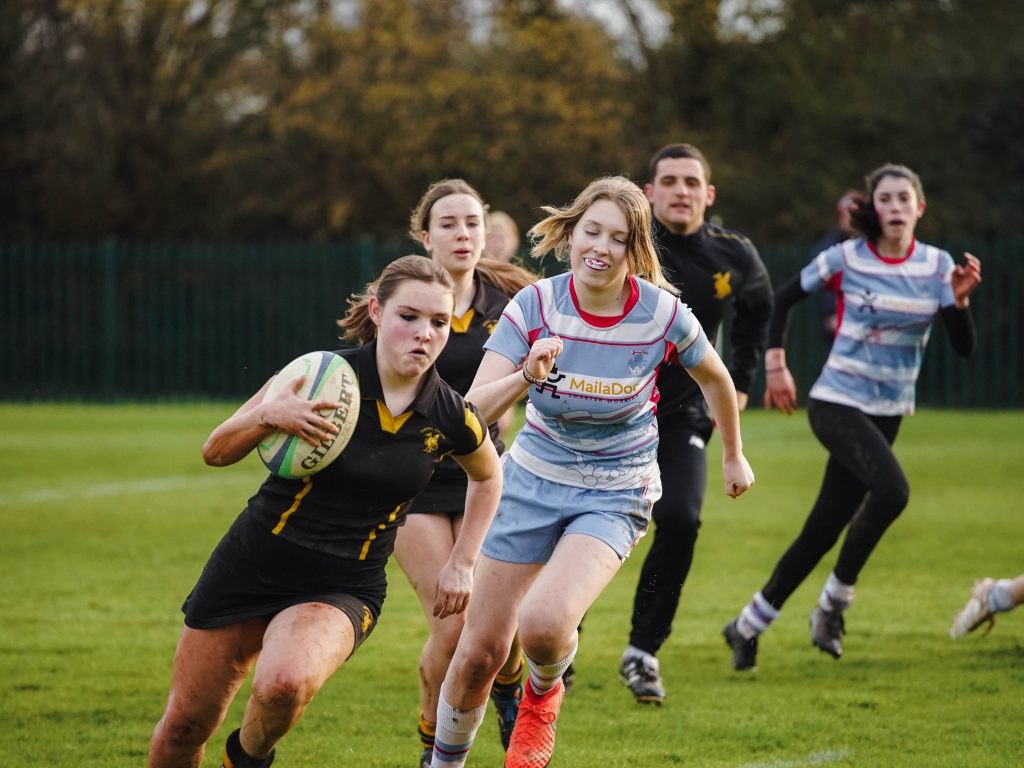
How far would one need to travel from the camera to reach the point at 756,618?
722 centimetres

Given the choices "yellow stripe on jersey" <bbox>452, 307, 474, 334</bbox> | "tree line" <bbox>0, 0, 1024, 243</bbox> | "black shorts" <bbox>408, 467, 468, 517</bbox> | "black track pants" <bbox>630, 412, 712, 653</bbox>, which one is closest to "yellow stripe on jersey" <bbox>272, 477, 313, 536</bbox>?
"black shorts" <bbox>408, 467, 468, 517</bbox>

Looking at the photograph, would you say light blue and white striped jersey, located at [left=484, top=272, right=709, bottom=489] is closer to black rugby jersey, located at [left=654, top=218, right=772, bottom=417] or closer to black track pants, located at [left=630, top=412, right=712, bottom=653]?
black track pants, located at [left=630, top=412, right=712, bottom=653]

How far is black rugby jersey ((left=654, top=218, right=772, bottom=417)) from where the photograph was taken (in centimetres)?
700

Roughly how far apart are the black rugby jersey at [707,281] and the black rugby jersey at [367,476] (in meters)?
2.53

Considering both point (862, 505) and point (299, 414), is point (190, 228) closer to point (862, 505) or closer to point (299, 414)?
point (862, 505)

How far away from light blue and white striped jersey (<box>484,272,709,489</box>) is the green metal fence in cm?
1878

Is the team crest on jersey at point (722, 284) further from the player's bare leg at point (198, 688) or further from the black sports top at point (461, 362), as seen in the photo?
the player's bare leg at point (198, 688)

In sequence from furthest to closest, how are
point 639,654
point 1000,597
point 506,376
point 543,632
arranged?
point 1000,597, point 639,654, point 506,376, point 543,632

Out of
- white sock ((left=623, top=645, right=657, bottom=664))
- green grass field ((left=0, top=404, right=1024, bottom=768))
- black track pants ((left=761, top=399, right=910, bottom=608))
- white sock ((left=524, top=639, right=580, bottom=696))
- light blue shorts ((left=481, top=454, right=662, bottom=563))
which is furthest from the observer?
black track pants ((left=761, top=399, right=910, bottom=608))

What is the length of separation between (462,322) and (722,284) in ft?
5.52

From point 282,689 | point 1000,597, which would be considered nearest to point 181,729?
point 282,689

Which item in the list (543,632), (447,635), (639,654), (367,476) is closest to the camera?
(367,476)

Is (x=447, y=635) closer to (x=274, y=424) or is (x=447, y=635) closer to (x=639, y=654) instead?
(x=639, y=654)

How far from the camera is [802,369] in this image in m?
23.2
